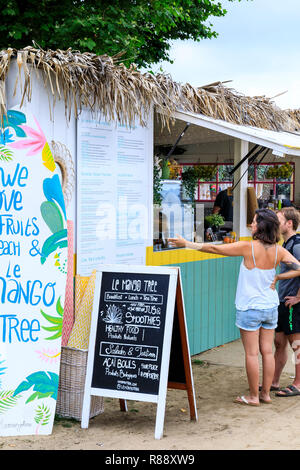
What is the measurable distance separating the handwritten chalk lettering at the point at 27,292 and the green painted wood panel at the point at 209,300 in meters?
2.40

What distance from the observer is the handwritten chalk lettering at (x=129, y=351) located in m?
4.58

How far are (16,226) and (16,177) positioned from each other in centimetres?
37

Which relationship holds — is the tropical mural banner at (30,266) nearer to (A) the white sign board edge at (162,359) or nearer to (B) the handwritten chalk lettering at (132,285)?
(A) the white sign board edge at (162,359)

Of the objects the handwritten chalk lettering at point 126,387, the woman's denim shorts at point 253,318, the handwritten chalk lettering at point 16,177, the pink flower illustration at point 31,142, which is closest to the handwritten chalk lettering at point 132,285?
the handwritten chalk lettering at point 126,387

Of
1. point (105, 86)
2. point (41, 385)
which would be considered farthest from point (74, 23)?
point (41, 385)

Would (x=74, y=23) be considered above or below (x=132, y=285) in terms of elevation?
above

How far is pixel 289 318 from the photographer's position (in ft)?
18.3

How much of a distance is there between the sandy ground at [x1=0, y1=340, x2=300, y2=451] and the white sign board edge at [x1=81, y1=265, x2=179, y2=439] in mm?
172

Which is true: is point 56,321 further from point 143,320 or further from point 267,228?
point 267,228

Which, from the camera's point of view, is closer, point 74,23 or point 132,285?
point 132,285

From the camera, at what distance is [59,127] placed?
5.39 m

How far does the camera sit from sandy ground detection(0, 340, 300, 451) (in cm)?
429

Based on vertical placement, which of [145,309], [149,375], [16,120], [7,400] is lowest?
[7,400]

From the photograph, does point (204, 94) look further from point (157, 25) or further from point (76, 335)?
point (157, 25)
